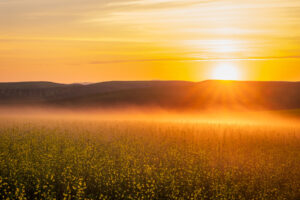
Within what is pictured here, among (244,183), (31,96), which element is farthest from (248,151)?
(31,96)

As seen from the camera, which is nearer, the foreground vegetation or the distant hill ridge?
the foreground vegetation

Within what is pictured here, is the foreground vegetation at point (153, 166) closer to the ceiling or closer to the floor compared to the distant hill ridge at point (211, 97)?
closer to the floor

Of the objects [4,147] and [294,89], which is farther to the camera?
[294,89]

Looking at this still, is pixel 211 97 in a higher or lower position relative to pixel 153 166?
higher

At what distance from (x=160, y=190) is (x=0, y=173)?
182 inches

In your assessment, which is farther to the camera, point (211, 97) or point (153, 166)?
point (211, 97)

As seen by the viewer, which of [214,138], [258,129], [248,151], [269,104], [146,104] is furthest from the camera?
[146,104]

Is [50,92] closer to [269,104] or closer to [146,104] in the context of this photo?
[146,104]

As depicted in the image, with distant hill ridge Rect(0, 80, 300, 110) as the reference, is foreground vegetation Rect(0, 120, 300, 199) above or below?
below

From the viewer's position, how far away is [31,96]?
322ft

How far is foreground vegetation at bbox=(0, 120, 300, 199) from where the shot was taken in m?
8.93

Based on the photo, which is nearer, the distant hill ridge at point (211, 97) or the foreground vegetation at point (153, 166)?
the foreground vegetation at point (153, 166)

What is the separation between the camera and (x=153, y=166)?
392 inches

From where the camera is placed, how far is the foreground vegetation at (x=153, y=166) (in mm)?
8930
